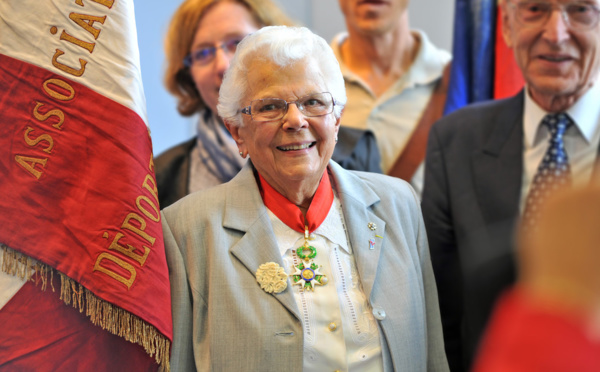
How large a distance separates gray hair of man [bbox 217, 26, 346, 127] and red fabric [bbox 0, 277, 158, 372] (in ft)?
2.47

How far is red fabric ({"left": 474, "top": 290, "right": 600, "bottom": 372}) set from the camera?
23.1 inches

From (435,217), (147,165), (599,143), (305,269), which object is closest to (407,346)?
(305,269)

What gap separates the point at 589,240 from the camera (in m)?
0.57

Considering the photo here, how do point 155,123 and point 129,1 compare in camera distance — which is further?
point 155,123

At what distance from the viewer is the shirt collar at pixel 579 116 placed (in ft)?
8.01

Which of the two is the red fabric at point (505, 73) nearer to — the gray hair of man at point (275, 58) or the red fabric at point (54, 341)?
the gray hair of man at point (275, 58)

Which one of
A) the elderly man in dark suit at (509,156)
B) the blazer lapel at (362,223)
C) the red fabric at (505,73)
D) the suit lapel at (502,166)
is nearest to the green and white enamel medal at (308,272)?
the blazer lapel at (362,223)

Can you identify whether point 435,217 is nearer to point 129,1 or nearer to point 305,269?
point 305,269

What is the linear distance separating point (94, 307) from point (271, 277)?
1.64ft

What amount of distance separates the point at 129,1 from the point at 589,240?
1.71 meters

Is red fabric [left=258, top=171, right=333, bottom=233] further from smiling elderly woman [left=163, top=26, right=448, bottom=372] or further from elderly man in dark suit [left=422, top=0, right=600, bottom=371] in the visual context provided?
elderly man in dark suit [left=422, top=0, right=600, bottom=371]

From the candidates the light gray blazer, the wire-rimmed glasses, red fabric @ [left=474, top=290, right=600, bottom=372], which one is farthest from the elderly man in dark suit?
red fabric @ [left=474, top=290, right=600, bottom=372]

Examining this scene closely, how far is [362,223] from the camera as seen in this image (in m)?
2.08

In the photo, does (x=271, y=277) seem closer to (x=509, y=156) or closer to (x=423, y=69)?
(x=509, y=156)
